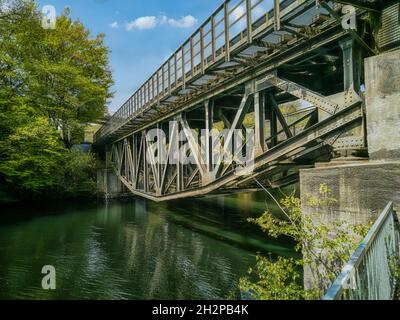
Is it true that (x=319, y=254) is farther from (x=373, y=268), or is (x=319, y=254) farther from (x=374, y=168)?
(x=373, y=268)

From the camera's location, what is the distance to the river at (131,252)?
29.8 ft

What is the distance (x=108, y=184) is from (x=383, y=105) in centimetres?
3130

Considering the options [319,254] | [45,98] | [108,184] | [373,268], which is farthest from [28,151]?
[373,268]

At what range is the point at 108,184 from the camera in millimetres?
32719

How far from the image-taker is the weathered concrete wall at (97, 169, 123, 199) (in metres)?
32.7

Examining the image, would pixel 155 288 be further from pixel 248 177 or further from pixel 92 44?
pixel 92 44

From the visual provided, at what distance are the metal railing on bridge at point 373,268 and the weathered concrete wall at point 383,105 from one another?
4.07 ft

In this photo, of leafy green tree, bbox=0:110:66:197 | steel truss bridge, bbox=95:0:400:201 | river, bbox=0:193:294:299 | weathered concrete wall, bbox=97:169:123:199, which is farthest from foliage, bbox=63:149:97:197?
steel truss bridge, bbox=95:0:400:201

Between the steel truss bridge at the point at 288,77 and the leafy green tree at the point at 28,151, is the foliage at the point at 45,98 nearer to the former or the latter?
the leafy green tree at the point at 28,151

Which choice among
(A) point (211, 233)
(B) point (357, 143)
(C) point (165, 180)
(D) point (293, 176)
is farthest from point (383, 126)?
(C) point (165, 180)

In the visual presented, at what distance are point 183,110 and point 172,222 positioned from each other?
911 centimetres

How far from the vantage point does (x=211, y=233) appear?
16.4 meters

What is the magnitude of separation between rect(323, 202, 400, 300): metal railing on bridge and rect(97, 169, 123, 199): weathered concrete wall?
104 feet

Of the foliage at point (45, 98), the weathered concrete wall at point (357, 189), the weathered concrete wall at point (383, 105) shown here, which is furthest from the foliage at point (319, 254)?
the foliage at point (45, 98)
